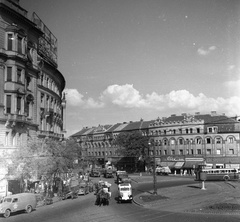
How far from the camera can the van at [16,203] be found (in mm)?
26234

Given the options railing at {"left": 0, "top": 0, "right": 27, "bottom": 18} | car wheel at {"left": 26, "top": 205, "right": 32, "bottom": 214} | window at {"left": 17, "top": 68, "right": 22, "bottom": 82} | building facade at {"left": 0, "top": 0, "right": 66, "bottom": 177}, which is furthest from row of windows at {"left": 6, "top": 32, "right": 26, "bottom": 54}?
car wheel at {"left": 26, "top": 205, "right": 32, "bottom": 214}

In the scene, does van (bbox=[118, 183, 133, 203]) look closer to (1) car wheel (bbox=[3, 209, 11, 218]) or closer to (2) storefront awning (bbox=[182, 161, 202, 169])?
(1) car wheel (bbox=[3, 209, 11, 218])

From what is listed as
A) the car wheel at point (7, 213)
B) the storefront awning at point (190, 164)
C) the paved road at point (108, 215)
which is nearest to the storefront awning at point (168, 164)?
the storefront awning at point (190, 164)

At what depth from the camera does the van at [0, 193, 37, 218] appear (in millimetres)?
26234

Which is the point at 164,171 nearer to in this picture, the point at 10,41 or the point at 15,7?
the point at 10,41

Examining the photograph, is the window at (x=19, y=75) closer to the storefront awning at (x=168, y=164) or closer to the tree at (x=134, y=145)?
the tree at (x=134, y=145)

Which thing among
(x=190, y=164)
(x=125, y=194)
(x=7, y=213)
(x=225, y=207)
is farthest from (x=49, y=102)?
(x=190, y=164)

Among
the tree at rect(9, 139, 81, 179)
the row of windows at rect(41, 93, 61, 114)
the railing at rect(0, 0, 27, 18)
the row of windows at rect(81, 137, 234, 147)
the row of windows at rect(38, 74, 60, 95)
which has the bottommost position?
the tree at rect(9, 139, 81, 179)

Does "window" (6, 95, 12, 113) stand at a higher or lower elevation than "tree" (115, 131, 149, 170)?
higher

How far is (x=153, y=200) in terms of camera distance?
110 ft

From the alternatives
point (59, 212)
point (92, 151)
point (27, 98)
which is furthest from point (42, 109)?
point (92, 151)

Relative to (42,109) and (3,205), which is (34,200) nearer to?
(3,205)

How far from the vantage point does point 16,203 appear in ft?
88.3

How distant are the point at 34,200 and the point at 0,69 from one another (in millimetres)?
16003
